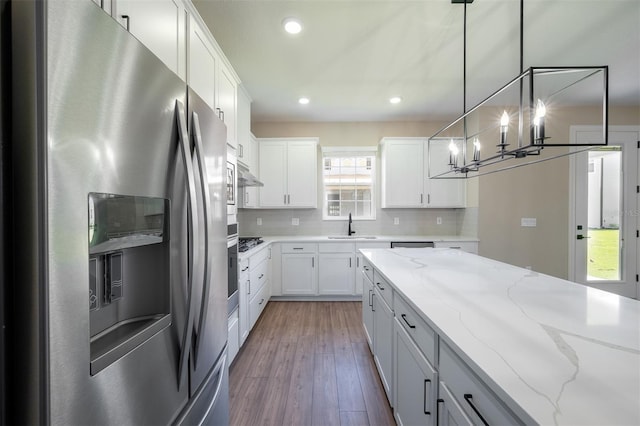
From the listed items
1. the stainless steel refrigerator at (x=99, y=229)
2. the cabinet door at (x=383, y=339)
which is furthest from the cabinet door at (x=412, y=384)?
the stainless steel refrigerator at (x=99, y=229)

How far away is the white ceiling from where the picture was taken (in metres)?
1.94

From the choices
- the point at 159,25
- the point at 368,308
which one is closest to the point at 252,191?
the point at 368,308

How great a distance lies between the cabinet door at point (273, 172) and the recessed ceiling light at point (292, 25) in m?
1.93

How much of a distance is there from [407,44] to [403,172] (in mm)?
1962

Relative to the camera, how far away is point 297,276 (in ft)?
12.3

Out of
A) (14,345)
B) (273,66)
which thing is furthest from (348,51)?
(14,345)

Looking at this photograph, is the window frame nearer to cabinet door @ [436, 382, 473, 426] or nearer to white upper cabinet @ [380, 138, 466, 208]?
white upper cabinet @ [380, 138, 466, 208]

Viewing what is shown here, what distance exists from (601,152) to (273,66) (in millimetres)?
4692

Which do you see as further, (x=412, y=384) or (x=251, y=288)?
(x=251, y=288)

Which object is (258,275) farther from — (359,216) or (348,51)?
(348,51)

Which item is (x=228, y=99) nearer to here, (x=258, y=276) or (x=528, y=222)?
(x=258, y=276)

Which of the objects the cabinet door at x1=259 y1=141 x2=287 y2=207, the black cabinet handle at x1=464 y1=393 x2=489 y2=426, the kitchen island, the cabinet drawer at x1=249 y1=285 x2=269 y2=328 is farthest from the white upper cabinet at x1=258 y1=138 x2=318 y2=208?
the black cabinet handle at x1=464 y1=393 x2=489 y2=426

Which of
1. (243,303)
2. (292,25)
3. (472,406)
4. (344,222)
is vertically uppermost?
(292,25)

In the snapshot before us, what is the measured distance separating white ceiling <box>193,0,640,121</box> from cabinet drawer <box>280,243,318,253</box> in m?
1.98
